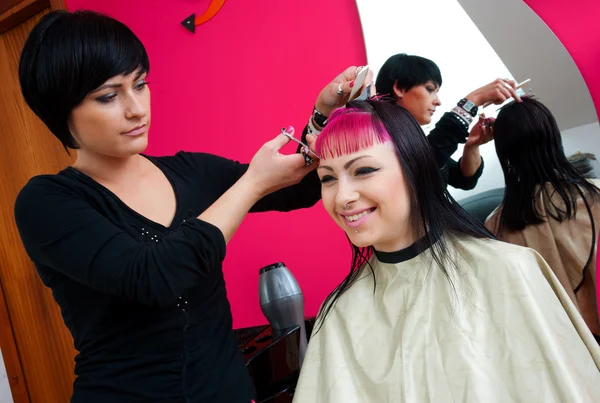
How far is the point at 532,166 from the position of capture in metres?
1.33

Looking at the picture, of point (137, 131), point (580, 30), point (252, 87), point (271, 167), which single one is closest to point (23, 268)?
point (252, 87)

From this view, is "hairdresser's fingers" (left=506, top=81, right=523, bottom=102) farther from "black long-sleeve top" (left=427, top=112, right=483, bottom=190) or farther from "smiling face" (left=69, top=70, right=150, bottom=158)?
"smiling face" (left=69, top=70, right=150, bottom=158)

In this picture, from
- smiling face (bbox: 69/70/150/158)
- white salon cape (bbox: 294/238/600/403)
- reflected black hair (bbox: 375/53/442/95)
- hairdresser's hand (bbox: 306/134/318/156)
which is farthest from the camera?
reflected black hair (bbox: 375/53/442/95)

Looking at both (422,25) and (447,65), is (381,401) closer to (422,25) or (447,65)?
(447,65)

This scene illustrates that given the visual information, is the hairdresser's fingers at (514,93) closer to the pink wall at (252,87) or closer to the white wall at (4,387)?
the pink wall at (252,87)

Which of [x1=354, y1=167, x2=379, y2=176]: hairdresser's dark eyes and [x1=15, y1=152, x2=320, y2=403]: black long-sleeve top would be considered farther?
[x1=354, y1=167, x2=379, y2=176]: hairdresser's dark eyes

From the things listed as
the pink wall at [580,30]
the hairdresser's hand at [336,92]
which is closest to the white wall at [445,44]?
the pink wall at [580,30]

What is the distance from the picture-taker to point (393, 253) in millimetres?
1234

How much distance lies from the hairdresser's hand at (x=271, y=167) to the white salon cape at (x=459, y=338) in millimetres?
301

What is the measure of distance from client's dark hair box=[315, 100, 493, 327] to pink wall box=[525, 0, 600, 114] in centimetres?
49

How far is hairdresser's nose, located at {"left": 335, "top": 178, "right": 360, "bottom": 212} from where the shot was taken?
1131mm

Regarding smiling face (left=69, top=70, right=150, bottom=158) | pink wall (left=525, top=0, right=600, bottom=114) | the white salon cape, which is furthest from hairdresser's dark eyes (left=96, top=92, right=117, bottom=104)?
pink wall (left=525, top=0, right=600, bottom=114)

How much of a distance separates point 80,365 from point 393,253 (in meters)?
0.76

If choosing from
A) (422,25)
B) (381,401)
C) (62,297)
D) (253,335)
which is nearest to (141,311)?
(62,297)
